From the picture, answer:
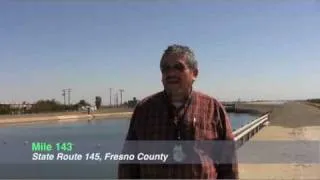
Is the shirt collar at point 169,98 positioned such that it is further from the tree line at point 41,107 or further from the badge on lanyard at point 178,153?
the tree line at point 41,107

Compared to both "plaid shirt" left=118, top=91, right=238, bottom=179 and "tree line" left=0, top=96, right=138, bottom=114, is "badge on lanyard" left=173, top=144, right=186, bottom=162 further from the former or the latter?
"tree line" left=0, top=96, right=138, bottom=114

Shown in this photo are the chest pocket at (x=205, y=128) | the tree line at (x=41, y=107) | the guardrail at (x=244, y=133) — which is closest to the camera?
the chest pocket at (x=205, y=128)

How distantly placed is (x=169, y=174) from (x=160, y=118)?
0.92 feet

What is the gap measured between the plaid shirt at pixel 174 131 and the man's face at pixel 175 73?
8 cm

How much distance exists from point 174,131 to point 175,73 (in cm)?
29

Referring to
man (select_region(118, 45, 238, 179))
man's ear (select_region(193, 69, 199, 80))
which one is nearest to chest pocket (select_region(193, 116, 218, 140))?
man (select_region(118, 45, 238, 179))

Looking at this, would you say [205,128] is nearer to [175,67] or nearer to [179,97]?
[179,97]

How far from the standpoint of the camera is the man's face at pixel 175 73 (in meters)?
2.60

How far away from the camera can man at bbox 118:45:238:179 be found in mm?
2598

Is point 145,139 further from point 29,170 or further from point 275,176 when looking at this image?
point 29,170

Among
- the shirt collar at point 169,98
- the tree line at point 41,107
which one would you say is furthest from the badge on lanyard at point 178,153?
the tree line at point 41,107

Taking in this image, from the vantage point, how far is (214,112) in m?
2.69

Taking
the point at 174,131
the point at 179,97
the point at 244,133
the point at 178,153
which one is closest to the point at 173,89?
the point at 179,97

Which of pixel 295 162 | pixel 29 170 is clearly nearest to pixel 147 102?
pixel 295 162
